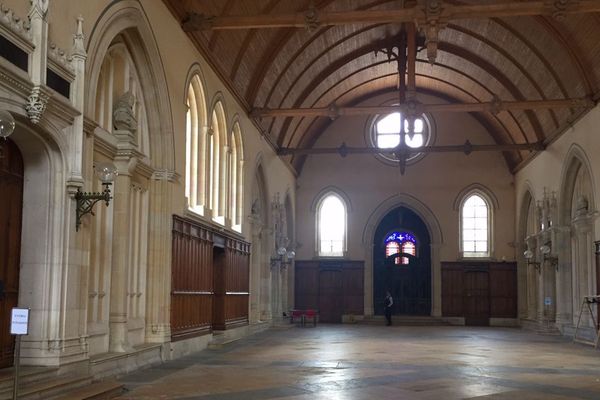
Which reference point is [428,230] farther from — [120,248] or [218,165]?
[120,248]

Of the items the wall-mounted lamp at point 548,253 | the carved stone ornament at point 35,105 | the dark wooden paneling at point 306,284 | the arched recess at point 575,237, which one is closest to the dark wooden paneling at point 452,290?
the dark wooden paneling at point 306,284

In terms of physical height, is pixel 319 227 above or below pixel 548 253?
above

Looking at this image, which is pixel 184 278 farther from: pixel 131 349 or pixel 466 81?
pixel 466 81

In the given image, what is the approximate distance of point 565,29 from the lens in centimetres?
1911

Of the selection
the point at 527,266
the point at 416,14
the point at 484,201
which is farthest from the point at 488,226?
the point at 416,14

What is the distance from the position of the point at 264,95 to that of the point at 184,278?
880 cm

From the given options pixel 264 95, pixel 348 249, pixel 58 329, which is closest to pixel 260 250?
pixel 264 95

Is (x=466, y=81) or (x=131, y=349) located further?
(x=466, y=81)

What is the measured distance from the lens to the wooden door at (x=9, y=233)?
8977 mm

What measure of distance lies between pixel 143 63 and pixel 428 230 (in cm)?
2036

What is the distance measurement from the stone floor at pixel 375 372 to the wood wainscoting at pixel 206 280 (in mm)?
832

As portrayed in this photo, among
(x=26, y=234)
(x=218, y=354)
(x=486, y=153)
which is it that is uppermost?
(x=486, y=153)

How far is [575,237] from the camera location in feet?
75.2

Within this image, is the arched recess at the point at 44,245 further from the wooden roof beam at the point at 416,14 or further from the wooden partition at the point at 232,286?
the wooden partition at the point at 232,286
